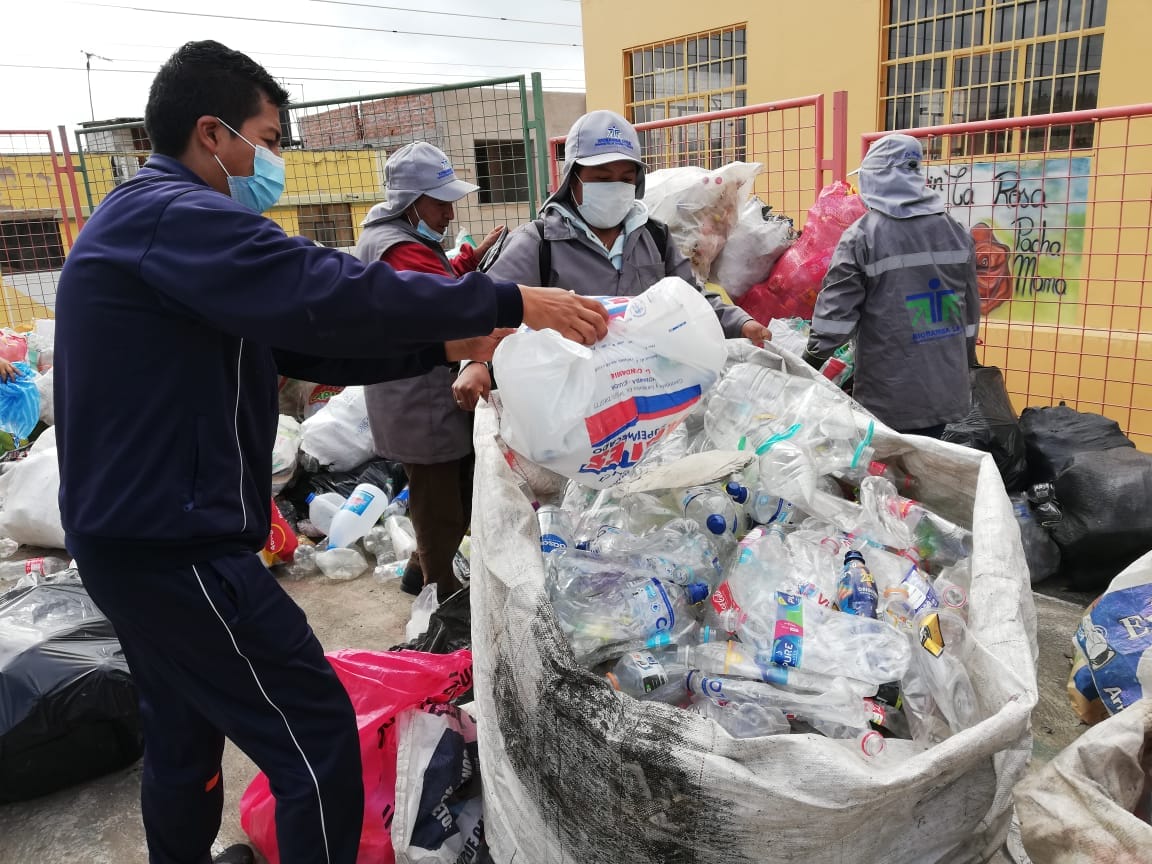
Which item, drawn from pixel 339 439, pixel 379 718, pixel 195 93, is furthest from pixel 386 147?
pixel 379 718

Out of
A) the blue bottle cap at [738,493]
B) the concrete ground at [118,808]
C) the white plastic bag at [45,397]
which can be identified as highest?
the blue bottle cap at [738,493]

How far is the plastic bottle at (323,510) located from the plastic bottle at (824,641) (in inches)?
114

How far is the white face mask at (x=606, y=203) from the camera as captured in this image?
2621 mm

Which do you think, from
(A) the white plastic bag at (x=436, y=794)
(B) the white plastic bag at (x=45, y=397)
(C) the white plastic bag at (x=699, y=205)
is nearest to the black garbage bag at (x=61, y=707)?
(A) the white plastic bag at (x=436, y=794)

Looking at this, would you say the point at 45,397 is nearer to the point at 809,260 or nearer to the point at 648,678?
the point at 809,260

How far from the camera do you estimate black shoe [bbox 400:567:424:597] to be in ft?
11.3

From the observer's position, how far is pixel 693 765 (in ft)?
4.03

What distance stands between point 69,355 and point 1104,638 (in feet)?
8.30

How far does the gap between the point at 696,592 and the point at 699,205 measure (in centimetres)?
295

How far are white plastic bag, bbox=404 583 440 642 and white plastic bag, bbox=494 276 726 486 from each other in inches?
48.3

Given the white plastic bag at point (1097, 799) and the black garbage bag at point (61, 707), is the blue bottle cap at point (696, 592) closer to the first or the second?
the white plastic bag at point (1097, 799)

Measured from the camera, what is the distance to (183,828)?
69.1 inches

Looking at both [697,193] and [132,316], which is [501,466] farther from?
[697,193]

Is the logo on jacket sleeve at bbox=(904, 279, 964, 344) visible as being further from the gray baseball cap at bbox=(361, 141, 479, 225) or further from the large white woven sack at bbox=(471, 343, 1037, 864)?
the gray baseball cap at bbox=(361, 141, 479, 225)
